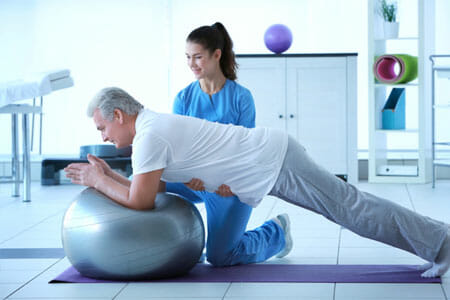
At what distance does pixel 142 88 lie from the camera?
7.01 metres

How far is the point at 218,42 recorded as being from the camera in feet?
10.7

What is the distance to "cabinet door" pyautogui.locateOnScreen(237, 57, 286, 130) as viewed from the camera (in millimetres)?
6004

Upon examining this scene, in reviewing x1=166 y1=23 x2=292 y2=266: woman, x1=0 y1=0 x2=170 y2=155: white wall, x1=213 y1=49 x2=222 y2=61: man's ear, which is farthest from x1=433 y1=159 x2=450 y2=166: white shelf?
x1=213 y1=49 x2=222 y2=61: man's ear

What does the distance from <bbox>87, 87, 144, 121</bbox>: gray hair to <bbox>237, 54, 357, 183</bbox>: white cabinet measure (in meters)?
3.26

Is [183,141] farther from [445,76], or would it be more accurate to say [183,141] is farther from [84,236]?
[445,76]

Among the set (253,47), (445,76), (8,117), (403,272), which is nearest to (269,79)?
(253,47)

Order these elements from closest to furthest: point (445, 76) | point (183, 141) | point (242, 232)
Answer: point (183, 141)
point (242, 232)
point (445, 76)

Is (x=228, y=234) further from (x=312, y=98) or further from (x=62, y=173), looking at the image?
(x=62, y=173)

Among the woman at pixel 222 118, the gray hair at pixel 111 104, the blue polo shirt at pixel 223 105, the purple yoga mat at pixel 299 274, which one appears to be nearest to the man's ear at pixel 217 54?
the woman at pixel 222 118

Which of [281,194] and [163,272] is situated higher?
[281,194]

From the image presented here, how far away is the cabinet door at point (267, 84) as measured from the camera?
236 inches

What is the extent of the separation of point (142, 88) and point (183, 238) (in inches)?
168

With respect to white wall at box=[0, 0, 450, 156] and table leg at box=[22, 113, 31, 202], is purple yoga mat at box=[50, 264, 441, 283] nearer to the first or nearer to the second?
table leg at box=[22, 113, 31, 202]

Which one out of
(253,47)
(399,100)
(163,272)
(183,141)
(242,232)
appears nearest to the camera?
(183,141)
